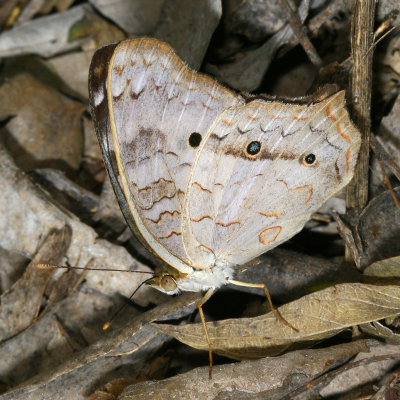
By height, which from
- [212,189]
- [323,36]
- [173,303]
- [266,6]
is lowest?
[173,303]

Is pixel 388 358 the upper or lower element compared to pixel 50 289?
lower

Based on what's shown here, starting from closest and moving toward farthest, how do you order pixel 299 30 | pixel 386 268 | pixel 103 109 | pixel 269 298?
pixel 386 268 < pixel 103 109 < pixel 269 298 < pixel 299 30

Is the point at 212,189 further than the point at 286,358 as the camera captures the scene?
Yes

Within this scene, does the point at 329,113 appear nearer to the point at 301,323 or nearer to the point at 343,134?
the point at 343,134

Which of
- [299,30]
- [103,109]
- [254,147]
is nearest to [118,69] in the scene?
[103,109]

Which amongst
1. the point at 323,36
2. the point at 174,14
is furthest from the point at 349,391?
the point at 174,14

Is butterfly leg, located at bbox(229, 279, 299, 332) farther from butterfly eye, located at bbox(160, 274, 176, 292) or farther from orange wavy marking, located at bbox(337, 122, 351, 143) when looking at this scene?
orange wavy marking, located at bbox(337, 122, 351, 143)

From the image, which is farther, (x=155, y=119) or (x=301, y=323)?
(x=155, y=119)

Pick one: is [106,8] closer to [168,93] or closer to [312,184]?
[168,93]
